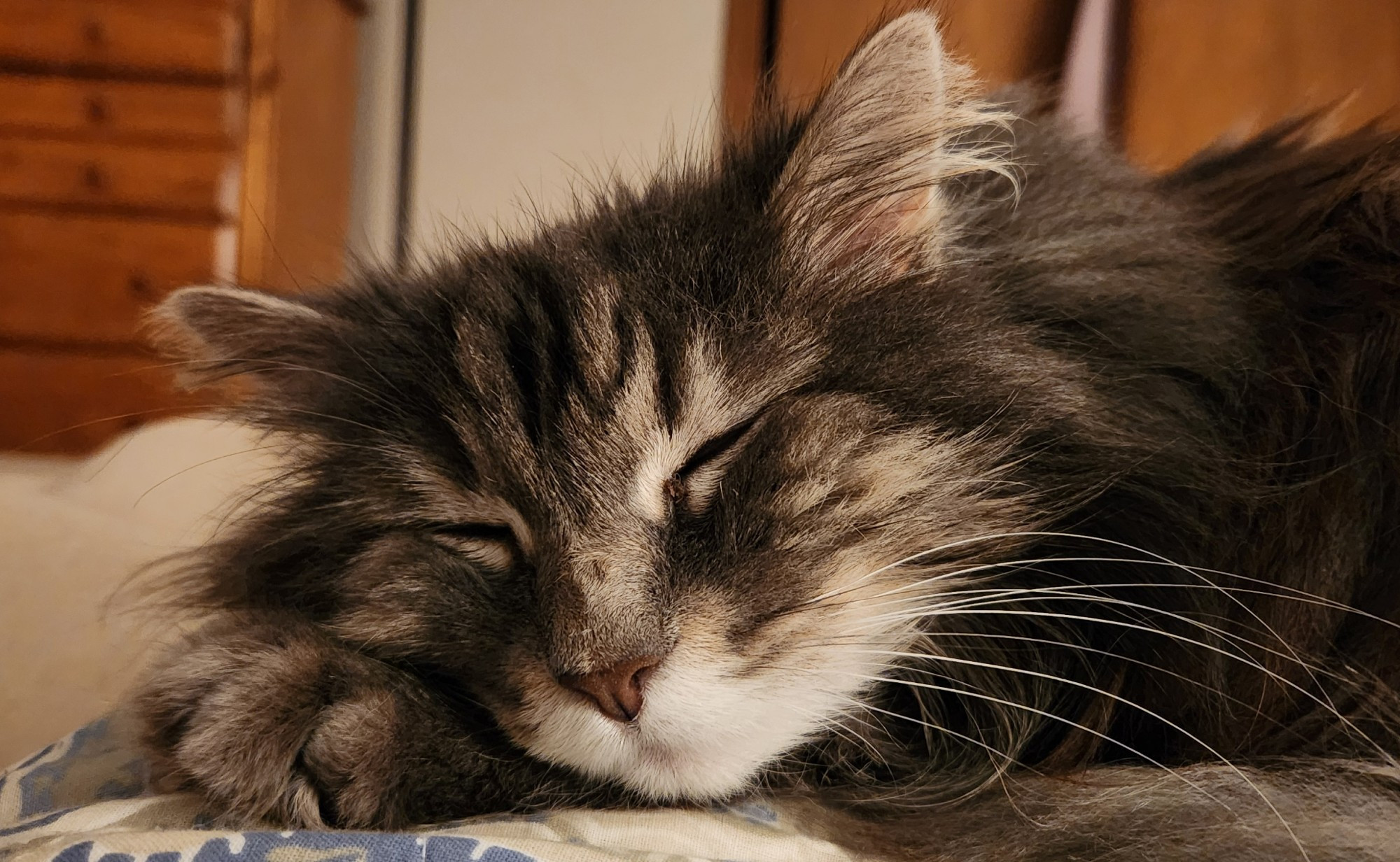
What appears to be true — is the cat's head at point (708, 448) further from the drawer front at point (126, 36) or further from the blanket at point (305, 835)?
the drawer front at point (126, 36)

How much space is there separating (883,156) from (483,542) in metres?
0.58

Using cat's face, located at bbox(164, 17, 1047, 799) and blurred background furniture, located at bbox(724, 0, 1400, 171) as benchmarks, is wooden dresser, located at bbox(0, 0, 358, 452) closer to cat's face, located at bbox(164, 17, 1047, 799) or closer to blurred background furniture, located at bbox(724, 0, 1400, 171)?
blurred background furniture, located at bbox(724, 0, 1400, 171)

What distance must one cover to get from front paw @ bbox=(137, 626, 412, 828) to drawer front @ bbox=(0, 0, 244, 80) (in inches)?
123

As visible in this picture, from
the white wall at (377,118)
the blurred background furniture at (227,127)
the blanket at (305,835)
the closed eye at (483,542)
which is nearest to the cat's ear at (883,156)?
the closed eye at (483,542)

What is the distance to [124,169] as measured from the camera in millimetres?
3459

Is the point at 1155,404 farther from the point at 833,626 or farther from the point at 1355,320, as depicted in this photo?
the point at 833,626

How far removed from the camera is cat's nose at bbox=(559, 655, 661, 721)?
32.0 inches

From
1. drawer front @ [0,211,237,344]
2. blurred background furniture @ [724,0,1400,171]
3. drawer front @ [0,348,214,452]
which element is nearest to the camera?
blurred background furniture @ [724,0,1400,171]

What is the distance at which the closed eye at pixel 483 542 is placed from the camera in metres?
1.01

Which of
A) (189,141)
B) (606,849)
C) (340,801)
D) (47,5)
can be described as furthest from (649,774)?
(47,5)

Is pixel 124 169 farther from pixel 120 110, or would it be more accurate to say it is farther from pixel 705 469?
pixel 705 469

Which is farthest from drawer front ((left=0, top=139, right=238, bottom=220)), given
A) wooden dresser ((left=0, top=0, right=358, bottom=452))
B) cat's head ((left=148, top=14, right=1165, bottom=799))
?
cat's head ((left=148, top=14, right=1165, bottom=799))

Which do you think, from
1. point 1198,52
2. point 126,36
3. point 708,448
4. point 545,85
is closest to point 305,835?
point 708,448

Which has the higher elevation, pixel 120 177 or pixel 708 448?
pixel 120 177
